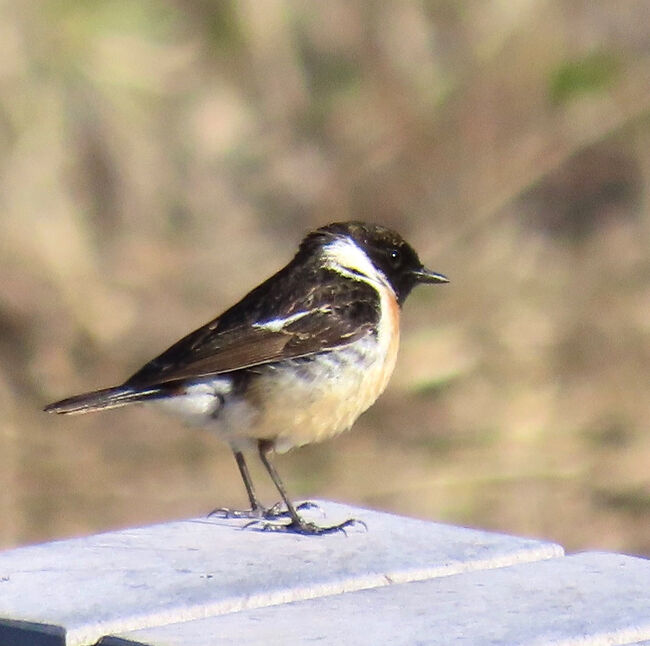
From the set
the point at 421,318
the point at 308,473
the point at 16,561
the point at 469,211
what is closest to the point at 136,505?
the point at 308,473

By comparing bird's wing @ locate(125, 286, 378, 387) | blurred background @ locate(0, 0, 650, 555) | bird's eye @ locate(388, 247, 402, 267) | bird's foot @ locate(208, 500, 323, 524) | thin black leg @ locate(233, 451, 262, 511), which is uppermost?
blurred background @ locate(0, 0, 650, 555)

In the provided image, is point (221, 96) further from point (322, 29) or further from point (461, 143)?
point (461, 143)

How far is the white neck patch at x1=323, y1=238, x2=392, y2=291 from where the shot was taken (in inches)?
262

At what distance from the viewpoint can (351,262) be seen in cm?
676

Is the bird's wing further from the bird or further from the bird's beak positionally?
the bird's beak

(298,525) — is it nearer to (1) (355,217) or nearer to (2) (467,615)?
(2) (467,615)

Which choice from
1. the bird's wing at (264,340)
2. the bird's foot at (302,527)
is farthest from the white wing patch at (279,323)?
the bird's foot at (302,527)

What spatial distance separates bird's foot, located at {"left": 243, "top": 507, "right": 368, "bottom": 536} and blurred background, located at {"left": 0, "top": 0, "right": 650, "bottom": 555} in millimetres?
4180

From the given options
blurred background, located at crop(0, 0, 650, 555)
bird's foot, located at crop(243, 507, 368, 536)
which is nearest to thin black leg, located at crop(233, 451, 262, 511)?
bird's foot, located at crop(243, 507, 368, 536)

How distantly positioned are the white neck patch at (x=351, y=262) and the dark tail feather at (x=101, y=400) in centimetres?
92

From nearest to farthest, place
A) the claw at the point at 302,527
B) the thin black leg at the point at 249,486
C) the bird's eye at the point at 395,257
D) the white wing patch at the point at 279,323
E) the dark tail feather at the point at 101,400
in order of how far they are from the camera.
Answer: the claw at the point at 302,527 < the dark tail feather at the point at 101,400 < the thin black leg at the point at 249,486 < the white wing patch at the point at 279,323 < the bird's eye at the point at 395,257

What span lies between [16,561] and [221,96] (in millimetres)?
7278

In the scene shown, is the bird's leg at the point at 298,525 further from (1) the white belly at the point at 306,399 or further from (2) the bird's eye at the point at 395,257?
(2) the bird's eye at the point at 395,257

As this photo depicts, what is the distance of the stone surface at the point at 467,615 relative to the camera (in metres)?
3.59
